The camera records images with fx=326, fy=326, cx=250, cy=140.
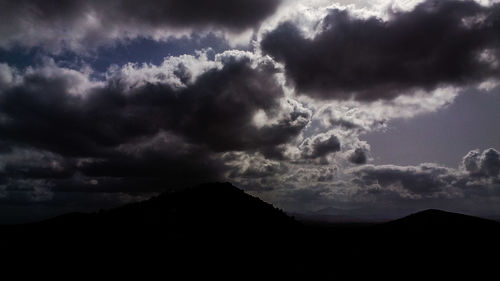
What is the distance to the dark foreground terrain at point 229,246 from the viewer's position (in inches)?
1256

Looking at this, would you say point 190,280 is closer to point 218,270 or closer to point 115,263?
point 218,270

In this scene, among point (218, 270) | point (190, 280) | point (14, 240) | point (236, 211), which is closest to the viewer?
point (190, 280)

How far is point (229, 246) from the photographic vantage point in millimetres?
36031

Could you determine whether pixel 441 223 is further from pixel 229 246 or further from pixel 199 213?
pixel 199 213

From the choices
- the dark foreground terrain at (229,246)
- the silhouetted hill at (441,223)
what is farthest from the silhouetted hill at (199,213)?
the silhouetted hill at (441,223)

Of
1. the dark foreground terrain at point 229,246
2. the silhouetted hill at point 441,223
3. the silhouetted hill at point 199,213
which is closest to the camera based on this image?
the dark foreground terrain at point 229,246

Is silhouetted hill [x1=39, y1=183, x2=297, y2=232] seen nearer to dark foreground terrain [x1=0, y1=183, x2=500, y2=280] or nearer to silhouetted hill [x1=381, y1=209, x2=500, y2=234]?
dark foreground terrain [x1=0, y1=183, x2=500, y2=280]

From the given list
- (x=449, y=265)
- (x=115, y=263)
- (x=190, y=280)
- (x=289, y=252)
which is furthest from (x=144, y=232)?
(x=449, y=265)

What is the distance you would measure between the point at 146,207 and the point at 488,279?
38902 mm

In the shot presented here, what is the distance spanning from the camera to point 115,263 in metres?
31.3

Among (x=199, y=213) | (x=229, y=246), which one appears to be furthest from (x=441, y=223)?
(x=199, y=213)

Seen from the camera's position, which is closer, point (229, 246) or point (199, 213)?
point (229, 246)

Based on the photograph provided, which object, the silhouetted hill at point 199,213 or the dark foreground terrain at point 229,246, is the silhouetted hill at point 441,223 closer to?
the dark foreground terrain at point 229,246

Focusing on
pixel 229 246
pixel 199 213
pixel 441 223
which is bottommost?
pixel 229 246
